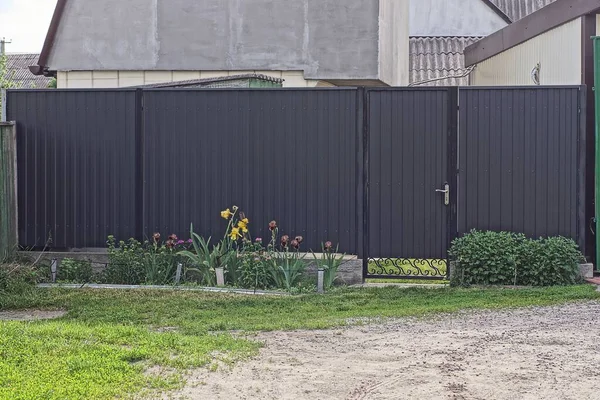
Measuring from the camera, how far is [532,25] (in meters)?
13.4

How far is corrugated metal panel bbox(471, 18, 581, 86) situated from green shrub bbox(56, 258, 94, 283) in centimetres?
617

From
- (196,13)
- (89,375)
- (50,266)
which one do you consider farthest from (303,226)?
(196,13)

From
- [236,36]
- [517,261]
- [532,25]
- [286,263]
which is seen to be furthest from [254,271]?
[236,36]

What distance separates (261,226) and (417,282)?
6.28 ft

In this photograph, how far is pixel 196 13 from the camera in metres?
18.1

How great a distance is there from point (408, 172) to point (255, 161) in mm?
1787

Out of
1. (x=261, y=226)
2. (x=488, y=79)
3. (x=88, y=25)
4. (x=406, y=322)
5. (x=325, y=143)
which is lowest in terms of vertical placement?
(x=406, y=322)

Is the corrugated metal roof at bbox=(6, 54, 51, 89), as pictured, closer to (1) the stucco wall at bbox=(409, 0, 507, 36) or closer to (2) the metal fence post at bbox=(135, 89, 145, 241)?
(1) the stucco wall at bbox=(409, 0, 507, 36)

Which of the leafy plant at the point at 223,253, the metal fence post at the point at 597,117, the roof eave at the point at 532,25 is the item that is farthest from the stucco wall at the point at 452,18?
the leafy plant at the point at 223,253

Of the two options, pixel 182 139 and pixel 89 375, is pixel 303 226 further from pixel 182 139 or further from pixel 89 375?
pixel 89 375

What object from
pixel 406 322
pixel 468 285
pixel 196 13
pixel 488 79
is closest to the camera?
pixel 406 322

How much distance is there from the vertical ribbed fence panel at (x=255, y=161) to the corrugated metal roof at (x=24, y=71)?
26.6 metres

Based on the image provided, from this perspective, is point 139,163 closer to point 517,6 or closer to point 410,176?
point 410,176

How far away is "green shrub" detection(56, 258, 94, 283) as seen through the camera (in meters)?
11.3
